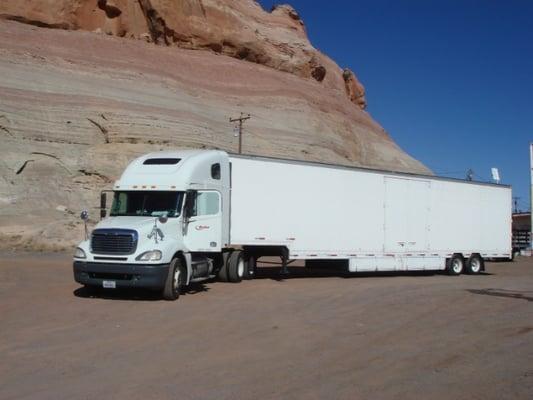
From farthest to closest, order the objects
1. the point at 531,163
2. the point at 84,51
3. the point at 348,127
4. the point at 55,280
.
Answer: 1. the point at 348,127
2. the point at 84,51
3. the point at 531,163
4. the point at 55,280

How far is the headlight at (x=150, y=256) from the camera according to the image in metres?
14.2

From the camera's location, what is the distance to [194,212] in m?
16.4

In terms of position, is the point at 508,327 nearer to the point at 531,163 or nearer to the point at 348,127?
the point at 531,163

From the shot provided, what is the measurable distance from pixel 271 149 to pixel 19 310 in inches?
1685

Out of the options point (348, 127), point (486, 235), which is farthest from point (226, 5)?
point (486, 235)

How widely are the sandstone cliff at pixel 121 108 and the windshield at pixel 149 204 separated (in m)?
17.3

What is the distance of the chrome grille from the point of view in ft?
46.9

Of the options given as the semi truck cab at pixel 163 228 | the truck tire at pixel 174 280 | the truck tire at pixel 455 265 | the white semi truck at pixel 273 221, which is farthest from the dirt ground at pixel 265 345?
the truck tire at pixel 455 265

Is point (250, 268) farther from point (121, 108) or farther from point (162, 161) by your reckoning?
point (121, 108)

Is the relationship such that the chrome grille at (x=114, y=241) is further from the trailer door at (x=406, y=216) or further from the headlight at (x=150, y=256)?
the trailer door at (x=406, y=216)

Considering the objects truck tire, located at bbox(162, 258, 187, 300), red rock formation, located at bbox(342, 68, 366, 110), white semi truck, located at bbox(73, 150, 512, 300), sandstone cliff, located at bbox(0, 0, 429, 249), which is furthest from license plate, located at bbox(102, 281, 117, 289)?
red rock formation, located at bbox(342, 68, 366, 110)

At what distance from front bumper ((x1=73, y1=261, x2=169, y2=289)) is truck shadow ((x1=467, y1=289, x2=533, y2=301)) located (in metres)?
8.82

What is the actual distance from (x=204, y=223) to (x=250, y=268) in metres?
3.94

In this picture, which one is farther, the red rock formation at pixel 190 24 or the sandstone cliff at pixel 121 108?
the red rock formation at pixel 190 24
